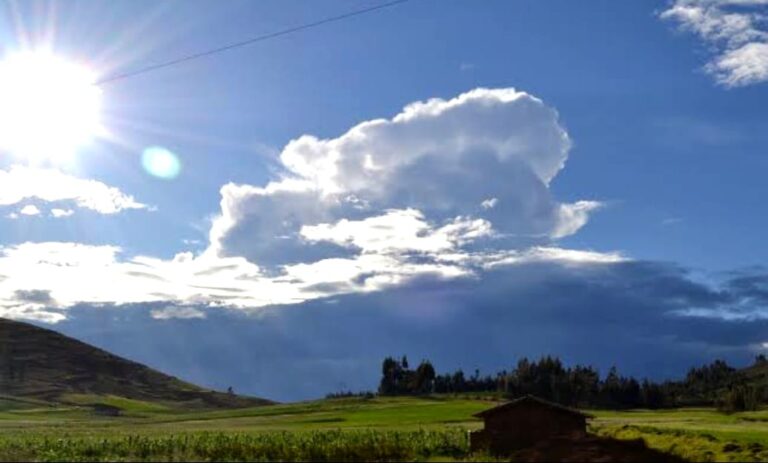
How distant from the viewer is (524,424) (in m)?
58.9

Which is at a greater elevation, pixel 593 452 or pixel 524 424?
pixel 524 424

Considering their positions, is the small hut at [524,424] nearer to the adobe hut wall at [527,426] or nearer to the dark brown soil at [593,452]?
the adobe hut wall at [527,426]

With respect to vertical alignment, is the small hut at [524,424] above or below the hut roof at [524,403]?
below

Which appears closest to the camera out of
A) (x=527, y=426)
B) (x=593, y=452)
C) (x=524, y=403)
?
(x=593, y=452)

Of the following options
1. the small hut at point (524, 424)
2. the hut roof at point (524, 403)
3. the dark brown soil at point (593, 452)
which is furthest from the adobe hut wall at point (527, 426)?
the dark brown soil at point (593, 452)

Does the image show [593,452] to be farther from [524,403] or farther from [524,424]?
[524,403]

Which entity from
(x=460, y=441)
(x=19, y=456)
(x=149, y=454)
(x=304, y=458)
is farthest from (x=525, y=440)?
(x=19, y=456)

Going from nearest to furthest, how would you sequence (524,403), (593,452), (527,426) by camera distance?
(593,452), (527,426), (524,403)

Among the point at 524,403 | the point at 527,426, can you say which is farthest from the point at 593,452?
the point at 524,403

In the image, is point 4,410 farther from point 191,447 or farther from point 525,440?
point 525,440

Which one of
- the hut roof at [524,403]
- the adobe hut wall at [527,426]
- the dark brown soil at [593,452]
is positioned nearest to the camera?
the dark brown soil at [593,452]

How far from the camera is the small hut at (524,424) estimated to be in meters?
58.3

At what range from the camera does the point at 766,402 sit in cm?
19950

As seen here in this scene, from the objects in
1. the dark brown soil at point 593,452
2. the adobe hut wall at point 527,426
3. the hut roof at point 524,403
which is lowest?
the dark brown soil at point 593,452
